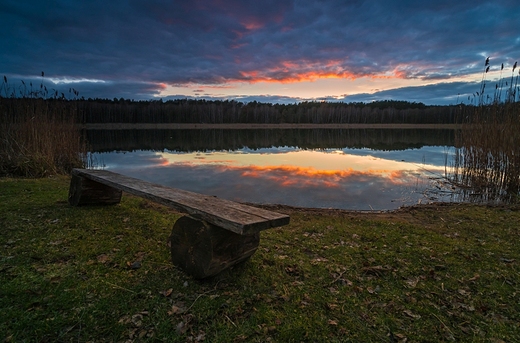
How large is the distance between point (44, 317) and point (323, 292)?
8.63 ft

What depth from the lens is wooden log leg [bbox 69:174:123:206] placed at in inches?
218

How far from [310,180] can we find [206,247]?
364 inches

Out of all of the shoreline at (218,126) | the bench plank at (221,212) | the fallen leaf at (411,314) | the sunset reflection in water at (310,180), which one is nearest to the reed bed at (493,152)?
the sunset reflection in water at (310,180)

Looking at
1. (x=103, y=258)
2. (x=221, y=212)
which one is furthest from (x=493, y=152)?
(x=103, y=258)

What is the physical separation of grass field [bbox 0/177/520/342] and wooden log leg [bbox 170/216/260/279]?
200 millimetres

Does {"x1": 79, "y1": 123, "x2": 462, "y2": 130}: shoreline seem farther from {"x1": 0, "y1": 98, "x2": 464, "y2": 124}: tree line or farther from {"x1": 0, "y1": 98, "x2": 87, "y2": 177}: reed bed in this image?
{"x1": 0, "y1": 98, "x2": 87, "y2": 177}: reed bed

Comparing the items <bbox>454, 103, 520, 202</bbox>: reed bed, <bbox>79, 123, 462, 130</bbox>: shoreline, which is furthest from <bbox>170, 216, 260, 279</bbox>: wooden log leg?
<bbox>79, 123, 462, 130</bbox>: shoreline

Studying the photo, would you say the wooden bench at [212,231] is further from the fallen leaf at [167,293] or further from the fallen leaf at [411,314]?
the fallen leaf at [411,314]

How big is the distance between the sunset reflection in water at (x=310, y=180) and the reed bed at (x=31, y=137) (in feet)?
10.7

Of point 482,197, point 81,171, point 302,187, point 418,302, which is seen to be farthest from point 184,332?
point 482,197

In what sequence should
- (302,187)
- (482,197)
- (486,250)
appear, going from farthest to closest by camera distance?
(302,187) → (482,197) → (486,250)

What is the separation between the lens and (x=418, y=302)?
3105mm

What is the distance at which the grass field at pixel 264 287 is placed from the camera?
8.50 ft

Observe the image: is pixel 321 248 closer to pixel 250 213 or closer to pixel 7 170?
pixel 250 213
